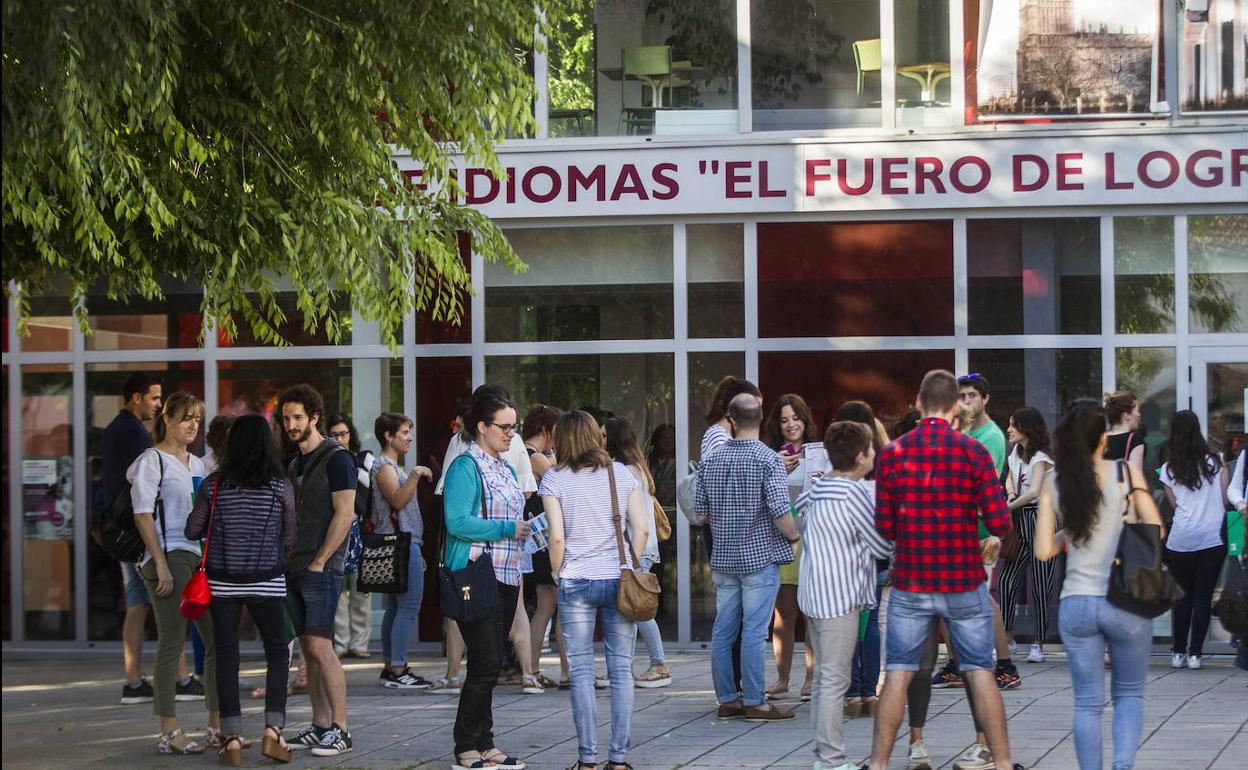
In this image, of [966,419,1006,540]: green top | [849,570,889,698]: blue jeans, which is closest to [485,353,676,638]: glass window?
[966,419,1006,540]: green top

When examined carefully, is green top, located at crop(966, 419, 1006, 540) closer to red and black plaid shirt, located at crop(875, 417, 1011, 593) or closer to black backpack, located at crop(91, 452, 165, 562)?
red and black plaid shirt, located at crop(875, 417, 1011, 593)

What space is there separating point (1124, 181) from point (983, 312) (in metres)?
1.45

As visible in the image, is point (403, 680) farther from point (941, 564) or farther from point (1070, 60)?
point (1070, 60)

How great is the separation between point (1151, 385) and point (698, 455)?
11.7 ft

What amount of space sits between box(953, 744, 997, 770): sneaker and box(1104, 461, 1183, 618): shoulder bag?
1429 millimetres

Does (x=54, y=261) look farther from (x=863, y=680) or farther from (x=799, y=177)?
(x=799, y=177)

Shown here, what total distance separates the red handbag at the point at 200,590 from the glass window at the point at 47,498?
19.9ft

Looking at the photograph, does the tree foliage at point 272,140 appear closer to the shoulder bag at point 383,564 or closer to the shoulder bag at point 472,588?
the shoulder bag at point 383,564

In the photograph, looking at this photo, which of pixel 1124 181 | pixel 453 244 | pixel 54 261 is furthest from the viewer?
pixel 1124 181

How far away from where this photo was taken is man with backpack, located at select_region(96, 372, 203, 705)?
10.0 meters

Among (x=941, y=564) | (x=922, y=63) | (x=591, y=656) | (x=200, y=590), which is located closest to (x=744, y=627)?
(x=591, y=656)

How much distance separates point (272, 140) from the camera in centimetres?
858

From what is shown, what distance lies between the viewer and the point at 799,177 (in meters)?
12.4

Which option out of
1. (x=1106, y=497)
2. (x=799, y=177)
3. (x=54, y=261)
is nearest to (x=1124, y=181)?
(x=799, y=177)
